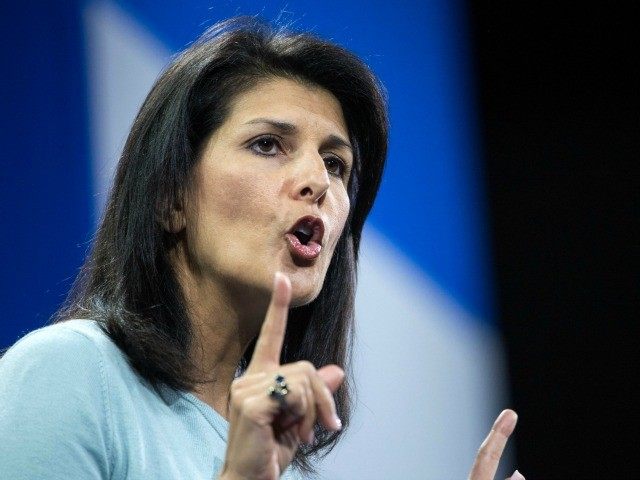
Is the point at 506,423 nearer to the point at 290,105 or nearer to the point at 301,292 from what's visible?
the point at 301,292

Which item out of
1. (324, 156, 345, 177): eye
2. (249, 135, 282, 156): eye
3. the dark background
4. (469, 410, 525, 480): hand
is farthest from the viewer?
the dark background

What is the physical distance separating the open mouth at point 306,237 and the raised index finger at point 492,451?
40 cm

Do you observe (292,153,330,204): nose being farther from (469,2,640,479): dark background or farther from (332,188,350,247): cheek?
(469,2,640,479): dark background

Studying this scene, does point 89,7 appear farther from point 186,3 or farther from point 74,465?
point 74,465

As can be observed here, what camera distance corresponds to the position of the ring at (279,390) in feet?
3.52

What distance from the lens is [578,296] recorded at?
247 centimetres

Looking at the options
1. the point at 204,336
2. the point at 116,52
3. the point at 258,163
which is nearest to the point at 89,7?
the point at 116,52

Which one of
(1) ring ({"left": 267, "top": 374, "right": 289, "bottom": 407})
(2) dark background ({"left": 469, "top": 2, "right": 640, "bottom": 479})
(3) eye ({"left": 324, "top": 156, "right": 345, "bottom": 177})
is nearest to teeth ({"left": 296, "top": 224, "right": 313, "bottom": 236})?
(3) eye ({"left": 324, "top": 156, "right": 345, "bottom": 177})

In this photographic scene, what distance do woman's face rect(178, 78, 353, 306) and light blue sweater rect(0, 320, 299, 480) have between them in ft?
0.77

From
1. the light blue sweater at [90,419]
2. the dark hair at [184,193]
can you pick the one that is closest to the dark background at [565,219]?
the dark hair at [184,193]

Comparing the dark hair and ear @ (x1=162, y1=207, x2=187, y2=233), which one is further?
ear @ (x1=162, y1=207, x2=187, y2=233)

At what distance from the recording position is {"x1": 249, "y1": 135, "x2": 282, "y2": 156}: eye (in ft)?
5.41

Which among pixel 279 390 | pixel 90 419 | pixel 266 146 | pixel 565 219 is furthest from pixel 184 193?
pixel 565 219

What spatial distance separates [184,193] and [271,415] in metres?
0.65
